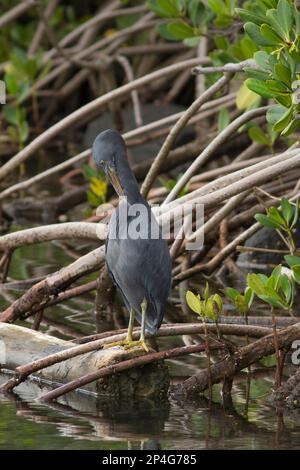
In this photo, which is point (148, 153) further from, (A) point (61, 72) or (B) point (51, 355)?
(B) point (51, 355)

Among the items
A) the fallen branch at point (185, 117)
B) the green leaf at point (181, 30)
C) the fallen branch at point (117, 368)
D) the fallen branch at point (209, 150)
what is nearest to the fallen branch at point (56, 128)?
the green leaf at point (181, 30)

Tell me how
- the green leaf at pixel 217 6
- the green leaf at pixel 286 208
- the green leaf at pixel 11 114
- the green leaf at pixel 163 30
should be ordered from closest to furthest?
the green leaf at pixel 286 208, the green leaf at pixel 217 6, the green leaf at pixel 163 30, the green leaf at pixel 11 114

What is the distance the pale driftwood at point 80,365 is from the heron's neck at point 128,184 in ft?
2.00

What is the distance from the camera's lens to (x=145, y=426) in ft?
13.6

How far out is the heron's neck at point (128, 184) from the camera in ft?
15.1

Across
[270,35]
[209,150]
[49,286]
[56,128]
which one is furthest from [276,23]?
[56,128]

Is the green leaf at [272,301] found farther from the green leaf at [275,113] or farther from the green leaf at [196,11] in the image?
the green leaf at [196,11]

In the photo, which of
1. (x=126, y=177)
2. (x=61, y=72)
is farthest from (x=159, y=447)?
(x=61, y=72)

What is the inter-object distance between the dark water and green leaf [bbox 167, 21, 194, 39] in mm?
2110

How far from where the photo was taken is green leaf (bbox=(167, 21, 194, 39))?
20.5 feet

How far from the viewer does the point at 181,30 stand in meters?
6.31

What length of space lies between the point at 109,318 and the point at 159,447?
2098 mm

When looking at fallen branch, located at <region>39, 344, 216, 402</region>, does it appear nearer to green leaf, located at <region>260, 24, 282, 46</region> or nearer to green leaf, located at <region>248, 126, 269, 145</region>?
green leaf, located at <region>260, 24, 282, 46</region>
